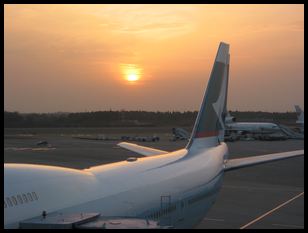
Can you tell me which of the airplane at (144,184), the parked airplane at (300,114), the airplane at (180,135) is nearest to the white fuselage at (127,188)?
the airplane at (144,184)

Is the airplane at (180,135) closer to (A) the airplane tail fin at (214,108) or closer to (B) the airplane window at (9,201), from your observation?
(A) the airplane tail fin at (214,108)

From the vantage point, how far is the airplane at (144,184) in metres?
8.85

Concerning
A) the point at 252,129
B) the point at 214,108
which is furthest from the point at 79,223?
the point at 252,129

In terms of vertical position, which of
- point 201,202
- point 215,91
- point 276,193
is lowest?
point 276,193

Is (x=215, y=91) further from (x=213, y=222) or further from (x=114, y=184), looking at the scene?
(x=114, y=184)

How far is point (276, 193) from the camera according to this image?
26.3 meters

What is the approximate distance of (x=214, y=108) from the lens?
1862 centimetres

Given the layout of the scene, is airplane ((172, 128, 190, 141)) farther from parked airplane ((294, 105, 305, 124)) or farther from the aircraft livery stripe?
the aircraft livery stripe

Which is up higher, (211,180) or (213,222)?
(211,180)

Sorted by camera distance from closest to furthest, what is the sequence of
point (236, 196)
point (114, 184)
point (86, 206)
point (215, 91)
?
point (86, 206), point (114, 184), point (215, 91), point (236, 196)

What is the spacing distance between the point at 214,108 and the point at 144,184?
A: 279 inches

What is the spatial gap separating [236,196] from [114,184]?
A: 14920mm

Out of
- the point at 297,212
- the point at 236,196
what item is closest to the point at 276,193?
the point at 236,196

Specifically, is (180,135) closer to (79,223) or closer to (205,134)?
(205,134)
